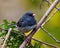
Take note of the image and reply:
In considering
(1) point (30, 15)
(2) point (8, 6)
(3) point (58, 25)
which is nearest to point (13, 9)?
(2) point (8, 6)

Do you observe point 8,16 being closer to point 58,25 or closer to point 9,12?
point 9,12

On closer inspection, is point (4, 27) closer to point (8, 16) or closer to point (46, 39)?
point (46, 39)

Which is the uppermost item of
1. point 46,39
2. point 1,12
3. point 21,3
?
point 46,39

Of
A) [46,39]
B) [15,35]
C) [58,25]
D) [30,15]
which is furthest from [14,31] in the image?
[58,25]

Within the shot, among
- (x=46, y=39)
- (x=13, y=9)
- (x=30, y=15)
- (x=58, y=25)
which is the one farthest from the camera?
(x=13, y=9)

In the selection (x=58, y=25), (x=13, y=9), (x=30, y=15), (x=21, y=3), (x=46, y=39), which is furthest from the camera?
(x=13, y=9)

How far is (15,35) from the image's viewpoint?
1464 millimetres

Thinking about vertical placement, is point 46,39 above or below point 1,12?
above

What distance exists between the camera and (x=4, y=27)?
146 cm

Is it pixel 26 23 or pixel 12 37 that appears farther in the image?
pixel 26 23

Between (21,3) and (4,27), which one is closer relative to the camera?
(4,27)

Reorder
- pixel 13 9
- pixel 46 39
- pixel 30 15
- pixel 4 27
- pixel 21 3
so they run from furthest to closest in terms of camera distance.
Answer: pixel 13 9
pixel 21 3
pixel 46 39
pixel 30 15
pixel 4 27

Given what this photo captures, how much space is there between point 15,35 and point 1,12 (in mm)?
3256

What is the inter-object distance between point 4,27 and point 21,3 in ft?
10.3
